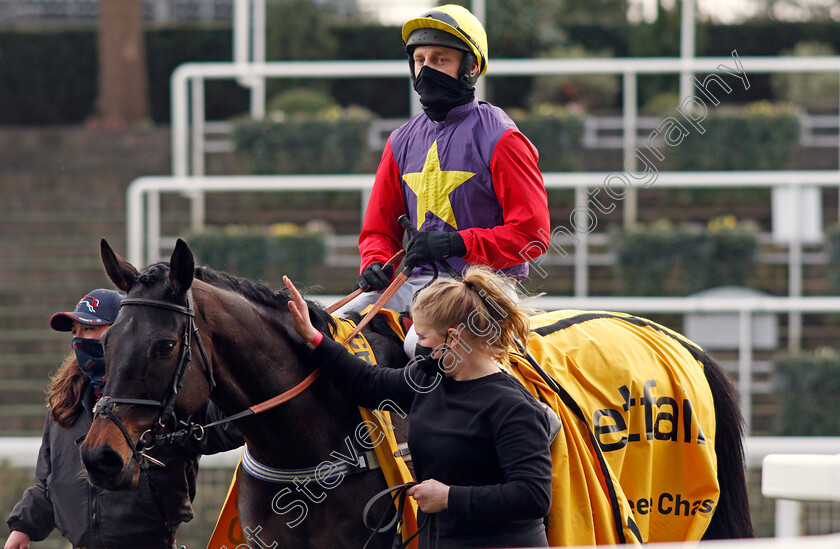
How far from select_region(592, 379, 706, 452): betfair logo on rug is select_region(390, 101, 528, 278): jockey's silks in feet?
1.73

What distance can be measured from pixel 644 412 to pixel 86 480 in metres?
1.71

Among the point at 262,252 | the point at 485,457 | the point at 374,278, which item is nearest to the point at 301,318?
the point at 374,278

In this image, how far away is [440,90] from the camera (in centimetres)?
309

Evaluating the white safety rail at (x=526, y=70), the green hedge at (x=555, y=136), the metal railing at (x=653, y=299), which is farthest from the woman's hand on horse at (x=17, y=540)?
the green hedge at (x=555, y=136)

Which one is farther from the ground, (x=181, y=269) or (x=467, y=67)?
(x=467, y=67)

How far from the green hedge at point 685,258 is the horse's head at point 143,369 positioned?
512 cm

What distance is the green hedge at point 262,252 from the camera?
23.8 feet

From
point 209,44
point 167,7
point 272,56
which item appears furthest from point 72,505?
point 167,7

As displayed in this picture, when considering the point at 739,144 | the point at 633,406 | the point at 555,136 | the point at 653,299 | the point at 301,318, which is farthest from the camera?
the point at 555,136

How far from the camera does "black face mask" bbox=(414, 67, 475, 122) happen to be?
10.1 ft

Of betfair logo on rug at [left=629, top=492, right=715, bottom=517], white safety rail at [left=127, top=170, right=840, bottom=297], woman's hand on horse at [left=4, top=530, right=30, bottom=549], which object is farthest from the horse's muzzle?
white safety rail at [left=127, top=170, right=840, bottom=297]

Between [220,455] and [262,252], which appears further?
[262,252]

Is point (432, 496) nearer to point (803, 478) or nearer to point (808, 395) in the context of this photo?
point (803, 478)

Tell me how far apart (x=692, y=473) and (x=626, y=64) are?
17.0 ft
